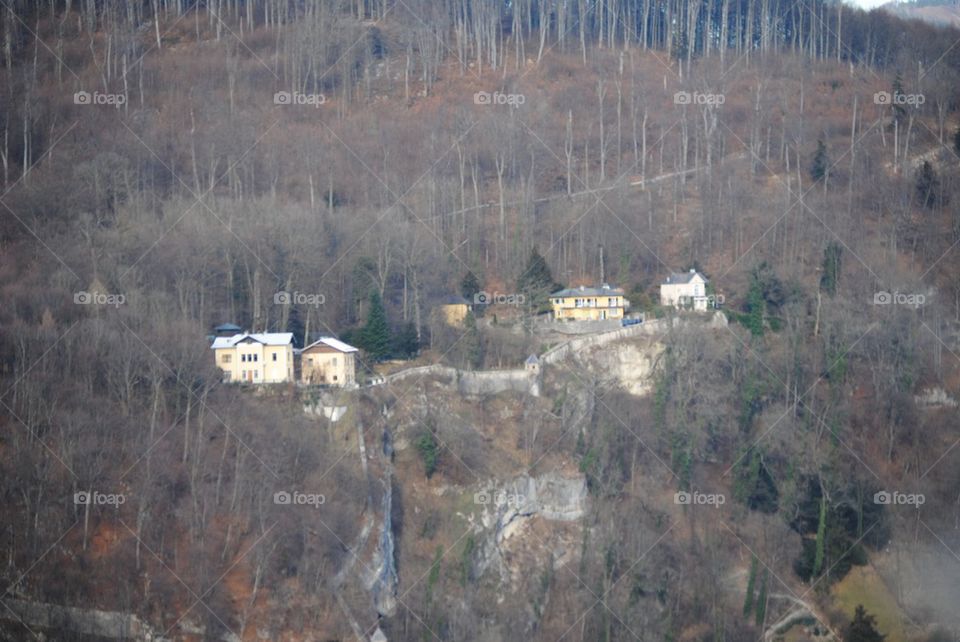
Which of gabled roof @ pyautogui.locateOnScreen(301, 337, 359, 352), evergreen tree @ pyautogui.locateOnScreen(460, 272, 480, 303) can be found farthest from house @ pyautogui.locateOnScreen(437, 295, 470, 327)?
gabled roof @ pyautogui.locateOnScreen(301, 337, 359, 352)

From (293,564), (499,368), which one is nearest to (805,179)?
(499,368)

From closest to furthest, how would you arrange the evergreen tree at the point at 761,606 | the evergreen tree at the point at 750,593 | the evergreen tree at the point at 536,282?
1. the evergreen tree at the point at 761,606
2. the evergreen tree at the point at 750,593
3. the evergreen tree at the point at 536,282

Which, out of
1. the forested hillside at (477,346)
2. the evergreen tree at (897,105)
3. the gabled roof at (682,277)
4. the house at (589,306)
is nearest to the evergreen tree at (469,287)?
the forested hillside at (477,346)

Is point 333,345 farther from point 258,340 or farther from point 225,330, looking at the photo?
point 225,330

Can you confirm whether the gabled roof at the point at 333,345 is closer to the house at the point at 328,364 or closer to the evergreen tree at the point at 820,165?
the house at the point at 328,364

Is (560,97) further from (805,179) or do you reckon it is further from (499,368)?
(499,368)

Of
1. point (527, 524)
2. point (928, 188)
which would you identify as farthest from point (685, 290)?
point (928, 188)

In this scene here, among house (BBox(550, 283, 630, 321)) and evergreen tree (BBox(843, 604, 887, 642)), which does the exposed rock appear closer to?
evergreen tree (BBox(843, 604, 887, 642))

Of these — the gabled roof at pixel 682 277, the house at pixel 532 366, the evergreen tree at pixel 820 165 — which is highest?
the evergreen tree at pixel 820 165
